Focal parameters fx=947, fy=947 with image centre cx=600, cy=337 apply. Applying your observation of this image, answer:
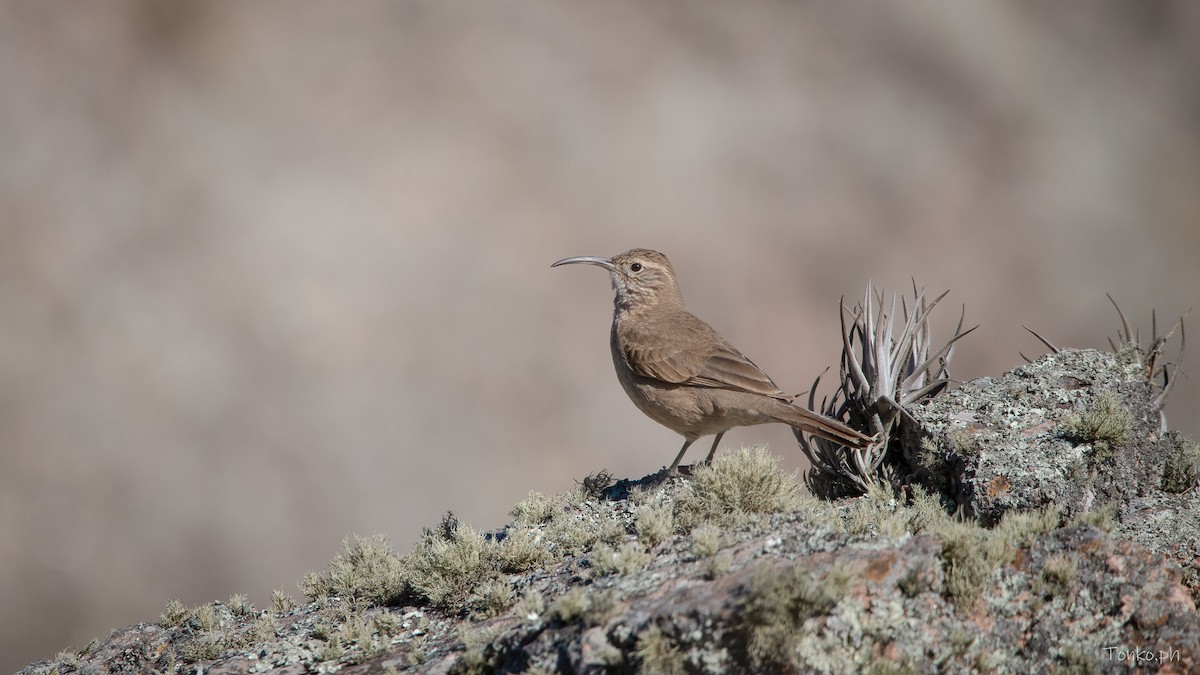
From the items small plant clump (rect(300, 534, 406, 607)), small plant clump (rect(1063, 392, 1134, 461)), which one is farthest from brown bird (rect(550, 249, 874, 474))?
small plant clump (rect(300, 534, 406, 607))

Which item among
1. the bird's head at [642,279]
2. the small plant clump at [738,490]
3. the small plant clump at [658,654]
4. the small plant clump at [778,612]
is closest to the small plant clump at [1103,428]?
the small plant clump at [738,490]

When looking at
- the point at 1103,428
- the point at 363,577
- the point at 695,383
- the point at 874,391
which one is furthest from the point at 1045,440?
the point at 363,577

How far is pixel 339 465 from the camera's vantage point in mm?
15406

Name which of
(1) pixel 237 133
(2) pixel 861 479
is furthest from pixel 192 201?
(2) pixel 861 479

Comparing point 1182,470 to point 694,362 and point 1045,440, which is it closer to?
point 1045,440

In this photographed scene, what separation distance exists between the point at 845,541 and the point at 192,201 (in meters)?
15.2

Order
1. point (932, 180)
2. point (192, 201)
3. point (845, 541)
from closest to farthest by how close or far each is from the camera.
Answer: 1. point (845, 541)
2. point (192, 201)
3. point (932, 180)

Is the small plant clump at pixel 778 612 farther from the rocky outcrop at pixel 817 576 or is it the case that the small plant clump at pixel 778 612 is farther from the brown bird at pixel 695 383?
the brown bird at pixel 695 383

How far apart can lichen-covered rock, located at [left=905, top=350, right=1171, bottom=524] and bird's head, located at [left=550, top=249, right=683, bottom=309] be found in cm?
284

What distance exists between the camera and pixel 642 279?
8234 mm

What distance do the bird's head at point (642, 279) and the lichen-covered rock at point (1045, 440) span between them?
2838mm

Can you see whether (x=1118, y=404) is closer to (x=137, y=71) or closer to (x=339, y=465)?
(x=339, y=465)

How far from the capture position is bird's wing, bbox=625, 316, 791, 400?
6.62m

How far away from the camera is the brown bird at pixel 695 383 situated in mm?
6254
